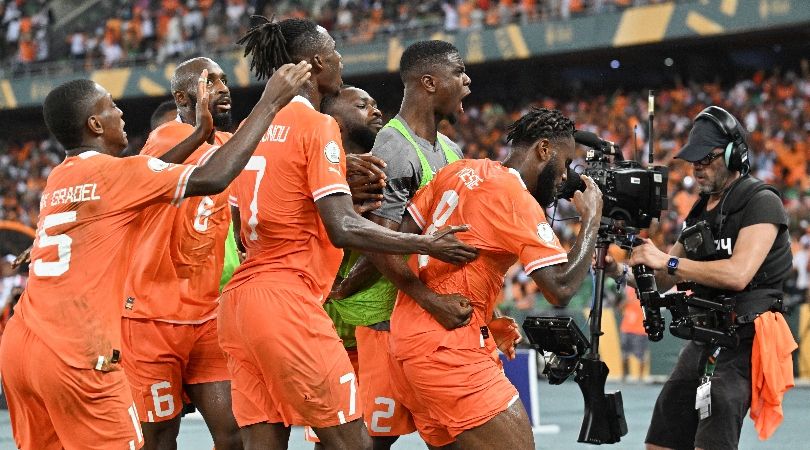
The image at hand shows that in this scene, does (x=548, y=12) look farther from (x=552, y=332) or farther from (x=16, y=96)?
(x=552, y=332)

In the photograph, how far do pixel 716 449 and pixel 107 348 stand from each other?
294cm

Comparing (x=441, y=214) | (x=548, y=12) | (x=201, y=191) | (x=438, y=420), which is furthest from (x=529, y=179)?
(x=548, y=12)

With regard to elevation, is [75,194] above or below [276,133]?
below

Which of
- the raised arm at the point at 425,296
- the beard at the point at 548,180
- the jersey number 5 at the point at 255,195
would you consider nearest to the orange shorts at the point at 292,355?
the jersey number 5 at the point at 255,195

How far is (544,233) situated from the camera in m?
4.58

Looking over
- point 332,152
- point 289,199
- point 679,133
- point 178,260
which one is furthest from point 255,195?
point 679,133

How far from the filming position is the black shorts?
18.2ft

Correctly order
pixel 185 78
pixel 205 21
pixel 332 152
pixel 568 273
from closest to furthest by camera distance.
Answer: pixel 332 152 → pixel 568 273 → pixel 185 78 → pixel 205 21

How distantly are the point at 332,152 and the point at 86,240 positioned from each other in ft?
3.26

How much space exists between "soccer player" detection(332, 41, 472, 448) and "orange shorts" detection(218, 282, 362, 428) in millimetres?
757

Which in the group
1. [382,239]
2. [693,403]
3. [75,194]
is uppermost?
[75,194]

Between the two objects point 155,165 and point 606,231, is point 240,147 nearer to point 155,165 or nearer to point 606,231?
point 155,165

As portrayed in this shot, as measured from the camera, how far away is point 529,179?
16.2ft

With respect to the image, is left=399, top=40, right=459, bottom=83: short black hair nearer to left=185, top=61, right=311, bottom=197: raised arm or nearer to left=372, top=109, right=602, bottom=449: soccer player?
left=372, top=109, right=602, bottom=449: soccer player
